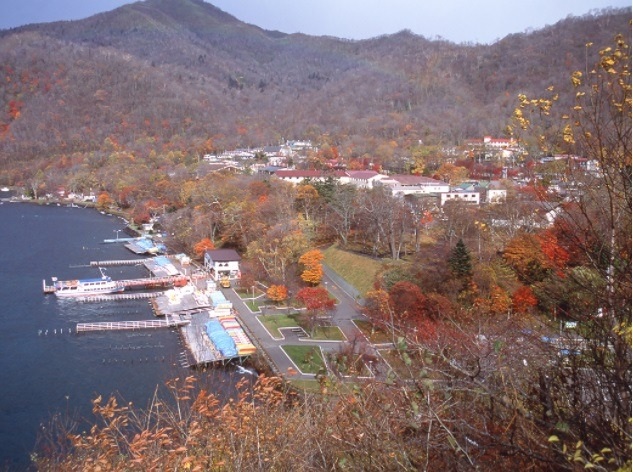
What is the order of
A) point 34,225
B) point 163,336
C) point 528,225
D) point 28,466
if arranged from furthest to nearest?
point 34,225 → point 528,225 → point 163,336 → point 28,466

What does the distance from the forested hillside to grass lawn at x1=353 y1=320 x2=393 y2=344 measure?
433 inches

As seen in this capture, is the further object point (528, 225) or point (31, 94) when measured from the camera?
point (31, 94)

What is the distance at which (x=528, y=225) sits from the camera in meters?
7.42

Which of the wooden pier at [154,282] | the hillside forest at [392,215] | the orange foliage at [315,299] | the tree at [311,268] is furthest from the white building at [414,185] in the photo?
the orange foliage at [315,299]

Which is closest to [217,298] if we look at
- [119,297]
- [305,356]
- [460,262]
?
[119,297]

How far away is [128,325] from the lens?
7262 millimetres

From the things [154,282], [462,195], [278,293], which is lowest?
[154,282]

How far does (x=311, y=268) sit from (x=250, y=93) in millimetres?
28352

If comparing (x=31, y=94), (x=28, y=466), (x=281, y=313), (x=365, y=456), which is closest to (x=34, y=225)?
(x=281, y=313)

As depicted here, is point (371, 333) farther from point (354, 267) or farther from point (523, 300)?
point (354, 267)

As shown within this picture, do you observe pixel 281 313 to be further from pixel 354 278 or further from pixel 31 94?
pixel 31 94

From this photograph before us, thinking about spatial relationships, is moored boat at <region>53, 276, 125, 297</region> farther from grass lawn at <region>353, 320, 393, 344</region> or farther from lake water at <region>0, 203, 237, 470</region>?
grass lawn at <region>353, 320, 393, 344</region>

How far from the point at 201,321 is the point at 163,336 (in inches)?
19.8

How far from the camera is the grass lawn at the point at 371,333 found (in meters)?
6.08
